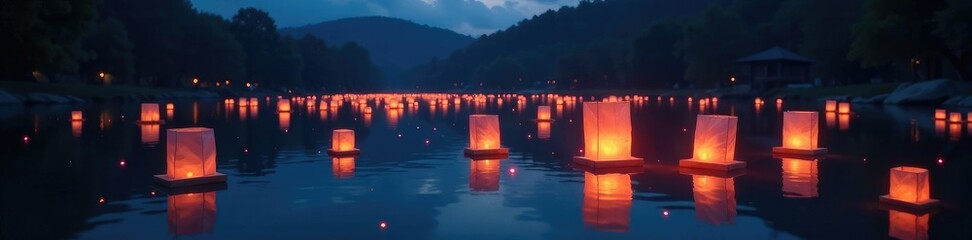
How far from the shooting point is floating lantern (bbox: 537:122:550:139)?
22958 millimetres

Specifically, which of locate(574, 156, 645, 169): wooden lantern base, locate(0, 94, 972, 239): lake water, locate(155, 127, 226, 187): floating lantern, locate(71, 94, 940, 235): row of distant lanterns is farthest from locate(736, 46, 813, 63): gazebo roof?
locate(155, 127, 226, 187): floating lantern

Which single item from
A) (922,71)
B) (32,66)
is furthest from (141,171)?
(922,71)

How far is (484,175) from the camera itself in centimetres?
1316

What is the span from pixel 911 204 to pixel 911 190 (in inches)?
6.7

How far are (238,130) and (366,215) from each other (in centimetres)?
1755

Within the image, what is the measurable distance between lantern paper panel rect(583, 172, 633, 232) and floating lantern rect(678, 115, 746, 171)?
5.36 ft

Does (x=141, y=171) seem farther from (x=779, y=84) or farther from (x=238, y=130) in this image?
(x=779, y=84)

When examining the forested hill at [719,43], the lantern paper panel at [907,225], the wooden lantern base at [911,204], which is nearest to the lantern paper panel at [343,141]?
the wooden lantern base at [911,204]

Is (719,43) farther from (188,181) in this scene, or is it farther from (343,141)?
(188,181)

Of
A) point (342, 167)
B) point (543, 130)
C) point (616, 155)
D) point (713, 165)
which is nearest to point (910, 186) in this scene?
point (713, 165)

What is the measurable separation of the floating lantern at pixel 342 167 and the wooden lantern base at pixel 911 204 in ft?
24.9

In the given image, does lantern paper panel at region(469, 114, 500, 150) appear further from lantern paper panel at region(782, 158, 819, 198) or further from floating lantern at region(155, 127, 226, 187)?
floating lantern at region(155, 127, 226, 187)

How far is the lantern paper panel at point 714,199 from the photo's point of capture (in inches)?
360

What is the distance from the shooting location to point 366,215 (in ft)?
30.5
